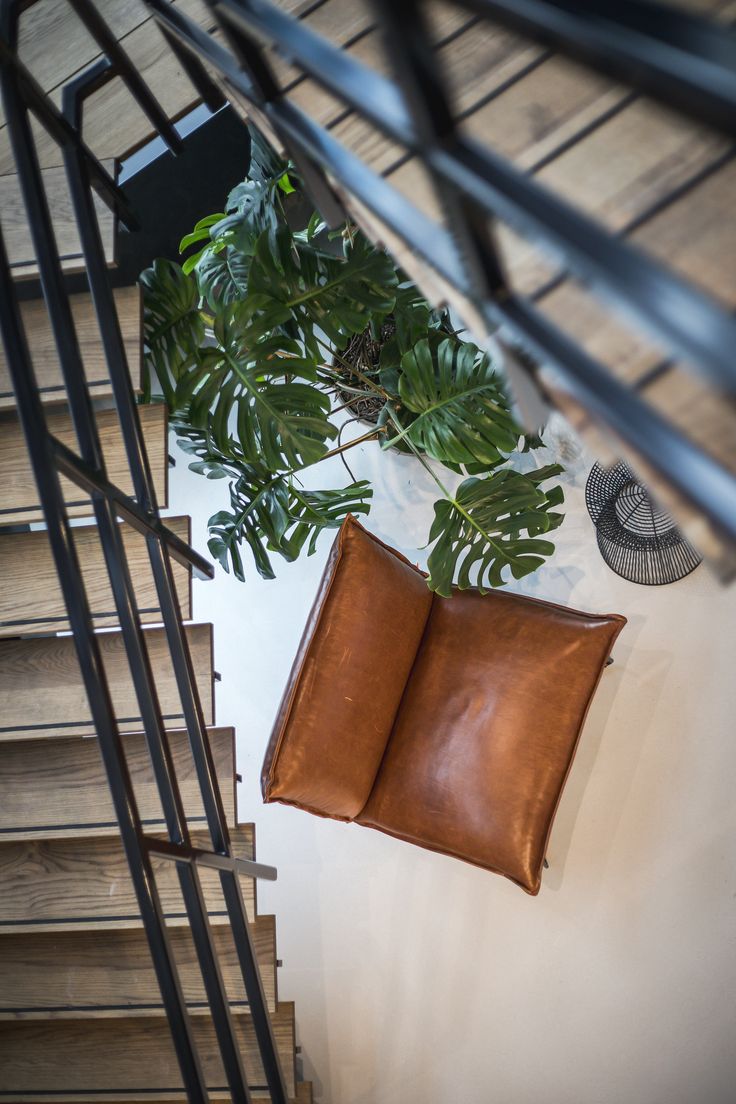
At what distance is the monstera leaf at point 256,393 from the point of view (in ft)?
6.13

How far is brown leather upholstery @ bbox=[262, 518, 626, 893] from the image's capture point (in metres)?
2.14

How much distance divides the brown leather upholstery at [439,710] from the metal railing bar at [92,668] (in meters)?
0.83

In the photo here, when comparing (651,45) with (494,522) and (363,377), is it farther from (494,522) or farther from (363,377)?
(363,377)

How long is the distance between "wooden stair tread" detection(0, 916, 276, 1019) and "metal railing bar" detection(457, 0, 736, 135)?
2.11 metres

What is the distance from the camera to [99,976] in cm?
209

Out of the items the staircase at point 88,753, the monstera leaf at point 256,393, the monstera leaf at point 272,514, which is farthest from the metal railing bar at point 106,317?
the monstera leaf at point 272,514

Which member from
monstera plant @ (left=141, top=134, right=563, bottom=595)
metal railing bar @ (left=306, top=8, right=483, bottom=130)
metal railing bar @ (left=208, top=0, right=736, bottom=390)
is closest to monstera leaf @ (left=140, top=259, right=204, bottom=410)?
monstera plant @ (left=141, top=134, right=563, bottom=595)

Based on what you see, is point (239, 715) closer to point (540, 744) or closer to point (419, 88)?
point (540, 744)

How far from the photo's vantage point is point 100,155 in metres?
1.99

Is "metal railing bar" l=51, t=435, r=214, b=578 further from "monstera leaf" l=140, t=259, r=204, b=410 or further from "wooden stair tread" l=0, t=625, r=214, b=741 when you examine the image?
"monstera leaf" l=140, t=259, r=204, b=410

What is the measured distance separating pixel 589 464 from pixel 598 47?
254 centimetres

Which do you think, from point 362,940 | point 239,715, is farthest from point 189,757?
point 362,940

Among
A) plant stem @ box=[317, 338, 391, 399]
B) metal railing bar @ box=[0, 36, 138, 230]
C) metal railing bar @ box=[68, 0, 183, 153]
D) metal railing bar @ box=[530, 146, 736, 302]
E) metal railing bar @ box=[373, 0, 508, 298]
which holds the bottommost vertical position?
metal railing bar @ box=[530, 146, 736, 302]

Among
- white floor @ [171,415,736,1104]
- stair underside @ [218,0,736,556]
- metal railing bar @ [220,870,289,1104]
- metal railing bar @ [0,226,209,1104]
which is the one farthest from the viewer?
white floor @ [171,415,736,1104]
